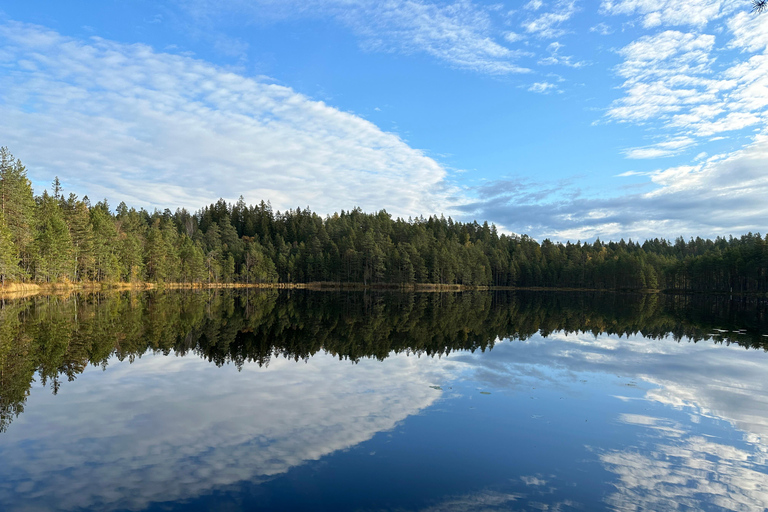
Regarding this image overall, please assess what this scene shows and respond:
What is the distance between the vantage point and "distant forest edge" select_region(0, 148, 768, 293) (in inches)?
2336

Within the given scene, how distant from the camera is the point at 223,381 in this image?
46.9 feet

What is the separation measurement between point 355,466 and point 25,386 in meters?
10.8

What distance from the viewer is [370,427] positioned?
10219 mm

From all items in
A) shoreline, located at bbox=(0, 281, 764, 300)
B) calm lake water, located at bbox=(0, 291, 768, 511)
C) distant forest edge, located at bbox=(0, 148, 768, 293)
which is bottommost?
calm lake water, located at bbox=(0, 291, 768, 511)

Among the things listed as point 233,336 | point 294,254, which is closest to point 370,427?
point 233,336

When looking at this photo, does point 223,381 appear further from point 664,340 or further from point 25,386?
point 664,340

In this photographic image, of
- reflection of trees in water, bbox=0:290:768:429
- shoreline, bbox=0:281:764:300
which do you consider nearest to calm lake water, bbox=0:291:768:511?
reflection of trees in water, bbox=0:290:768:429

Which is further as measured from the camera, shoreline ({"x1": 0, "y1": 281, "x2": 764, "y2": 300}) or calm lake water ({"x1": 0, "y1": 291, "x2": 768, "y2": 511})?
shoreline ({"x1": 0, "y1": 281, "x2": 764, "y2": 300})

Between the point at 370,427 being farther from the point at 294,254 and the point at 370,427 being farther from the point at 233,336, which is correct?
the point at 294,254

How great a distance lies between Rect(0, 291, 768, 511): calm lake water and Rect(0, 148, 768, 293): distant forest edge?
44.2m

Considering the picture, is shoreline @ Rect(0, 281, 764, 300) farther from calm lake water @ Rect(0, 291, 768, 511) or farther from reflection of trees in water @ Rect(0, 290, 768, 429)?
calm lake water @ Rect(0, 291, 768, 511)

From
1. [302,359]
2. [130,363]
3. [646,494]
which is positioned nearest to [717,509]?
[646,494]

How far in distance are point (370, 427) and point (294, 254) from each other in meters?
123

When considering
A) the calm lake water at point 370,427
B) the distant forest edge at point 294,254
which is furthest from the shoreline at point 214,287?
the calm lake water at point 370,427
